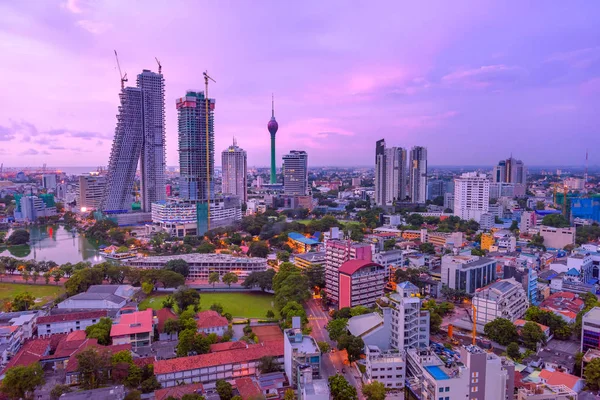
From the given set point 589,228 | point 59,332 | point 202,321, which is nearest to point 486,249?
point 589,228

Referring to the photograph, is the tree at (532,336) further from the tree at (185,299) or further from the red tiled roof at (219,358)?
the tree at (185,299)

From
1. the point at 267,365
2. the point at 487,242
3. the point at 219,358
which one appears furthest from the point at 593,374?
the point at 487,242

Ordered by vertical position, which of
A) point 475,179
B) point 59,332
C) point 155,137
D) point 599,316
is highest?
point 155,137

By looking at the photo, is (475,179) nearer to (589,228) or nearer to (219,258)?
(589,228)

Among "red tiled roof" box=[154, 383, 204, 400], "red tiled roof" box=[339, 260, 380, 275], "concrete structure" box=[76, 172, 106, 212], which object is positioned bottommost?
"red tiled roof" box=[154, 383, 204, 400]

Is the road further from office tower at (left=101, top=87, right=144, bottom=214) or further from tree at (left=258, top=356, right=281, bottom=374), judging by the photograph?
office tower at (left=101, top=87, right=144, bottom=214)

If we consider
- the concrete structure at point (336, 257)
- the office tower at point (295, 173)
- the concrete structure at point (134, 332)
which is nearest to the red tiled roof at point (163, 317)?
the concrete structure at point (134, 332)

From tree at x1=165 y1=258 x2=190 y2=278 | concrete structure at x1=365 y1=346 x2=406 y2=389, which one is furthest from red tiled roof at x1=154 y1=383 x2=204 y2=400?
tree at x1=165 y1=258 x2=190 y2=278
